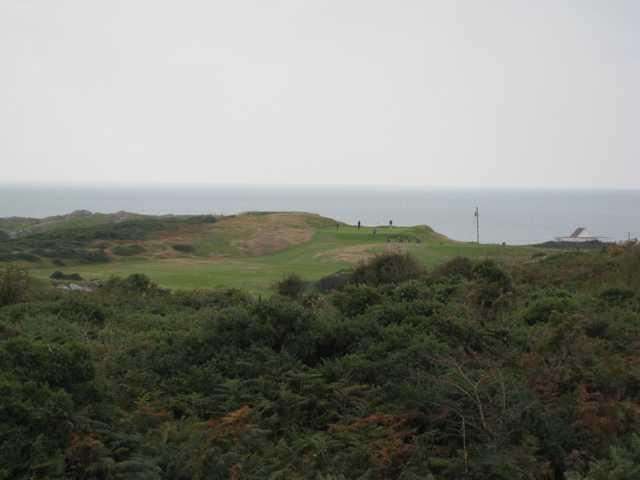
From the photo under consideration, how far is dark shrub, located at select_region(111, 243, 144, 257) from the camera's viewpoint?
142ft

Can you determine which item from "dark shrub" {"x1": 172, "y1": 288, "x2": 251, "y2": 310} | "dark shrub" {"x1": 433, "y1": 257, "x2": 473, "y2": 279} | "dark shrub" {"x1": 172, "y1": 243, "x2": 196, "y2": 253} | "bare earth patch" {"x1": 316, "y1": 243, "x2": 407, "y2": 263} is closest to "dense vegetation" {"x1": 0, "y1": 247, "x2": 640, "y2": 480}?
"dark shrub" {"x1": 172, "y1": 288, "x2": 251, "y2": 310}

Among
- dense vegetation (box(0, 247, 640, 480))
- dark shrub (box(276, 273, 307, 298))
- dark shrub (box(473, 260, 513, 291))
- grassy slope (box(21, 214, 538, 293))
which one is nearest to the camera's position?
dense vegetation (box(0, 247, 640, 480))

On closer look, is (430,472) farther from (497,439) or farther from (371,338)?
(371,338)

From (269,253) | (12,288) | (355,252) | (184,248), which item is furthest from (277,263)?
(12,288)

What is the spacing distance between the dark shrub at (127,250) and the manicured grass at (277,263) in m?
1.63

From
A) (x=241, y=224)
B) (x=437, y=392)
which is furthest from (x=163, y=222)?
(x=437, y=392)

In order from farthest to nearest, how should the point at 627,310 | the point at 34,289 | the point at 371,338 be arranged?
the point at 34,289, the point at 627,310, the point at 371,338

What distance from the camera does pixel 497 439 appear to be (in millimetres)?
7535

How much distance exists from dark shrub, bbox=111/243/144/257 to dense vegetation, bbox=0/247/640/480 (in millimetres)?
29266

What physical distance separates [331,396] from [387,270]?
15246mm

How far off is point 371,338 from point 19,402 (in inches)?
241

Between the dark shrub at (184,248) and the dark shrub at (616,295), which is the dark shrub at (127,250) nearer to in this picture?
the dark shrub at (184,248)

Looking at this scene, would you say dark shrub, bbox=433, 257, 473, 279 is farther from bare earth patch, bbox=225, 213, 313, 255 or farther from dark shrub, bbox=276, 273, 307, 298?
bare earth patch, bbox=225, 213, 313, 255

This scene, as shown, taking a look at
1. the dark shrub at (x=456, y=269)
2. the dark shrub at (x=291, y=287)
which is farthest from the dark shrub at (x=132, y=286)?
the dark shrub at (x=456, y=269)
